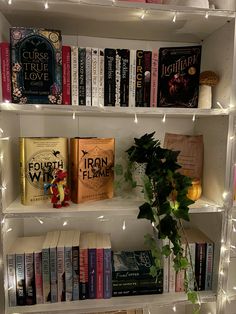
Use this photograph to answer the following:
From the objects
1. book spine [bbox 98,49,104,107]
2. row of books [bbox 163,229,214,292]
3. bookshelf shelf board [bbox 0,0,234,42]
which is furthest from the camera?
row of books [bbox 163,229,214,292]

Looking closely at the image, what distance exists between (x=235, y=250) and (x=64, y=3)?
1.15m

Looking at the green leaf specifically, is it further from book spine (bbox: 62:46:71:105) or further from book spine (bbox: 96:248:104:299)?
book spine (bbox: 62:46:71:105)

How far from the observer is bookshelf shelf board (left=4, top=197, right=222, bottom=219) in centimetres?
92

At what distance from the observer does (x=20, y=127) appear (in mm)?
1168

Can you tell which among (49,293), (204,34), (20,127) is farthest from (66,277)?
(204,34)

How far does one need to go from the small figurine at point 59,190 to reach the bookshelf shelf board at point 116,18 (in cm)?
59

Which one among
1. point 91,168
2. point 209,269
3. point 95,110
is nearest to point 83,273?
point 91,168

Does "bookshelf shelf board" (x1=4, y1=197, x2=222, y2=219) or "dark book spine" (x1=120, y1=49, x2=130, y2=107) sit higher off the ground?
"dark book spine" (x1=120, y1=49, x2=130, y2=107)

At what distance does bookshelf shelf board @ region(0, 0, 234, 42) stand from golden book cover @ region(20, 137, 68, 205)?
461mm

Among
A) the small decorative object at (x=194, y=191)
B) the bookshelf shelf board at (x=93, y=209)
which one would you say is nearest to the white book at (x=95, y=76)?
the bookshelf shelf board at (x=93, y=209)

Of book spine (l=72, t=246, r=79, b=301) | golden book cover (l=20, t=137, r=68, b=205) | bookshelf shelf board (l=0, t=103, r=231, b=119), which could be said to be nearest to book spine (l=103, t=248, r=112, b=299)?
book spine (l=72, t=246, r=79, b=301)

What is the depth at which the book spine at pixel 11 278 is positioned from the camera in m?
0.97

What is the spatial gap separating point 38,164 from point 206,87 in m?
0.74

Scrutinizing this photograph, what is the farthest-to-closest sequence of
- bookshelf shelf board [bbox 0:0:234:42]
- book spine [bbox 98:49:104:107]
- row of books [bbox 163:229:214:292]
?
row of books [bbox 163:229:214:292] → book spine [bbox 98:49:104:107] → bookshelf shelf board [bbox 0:0:234:42]
